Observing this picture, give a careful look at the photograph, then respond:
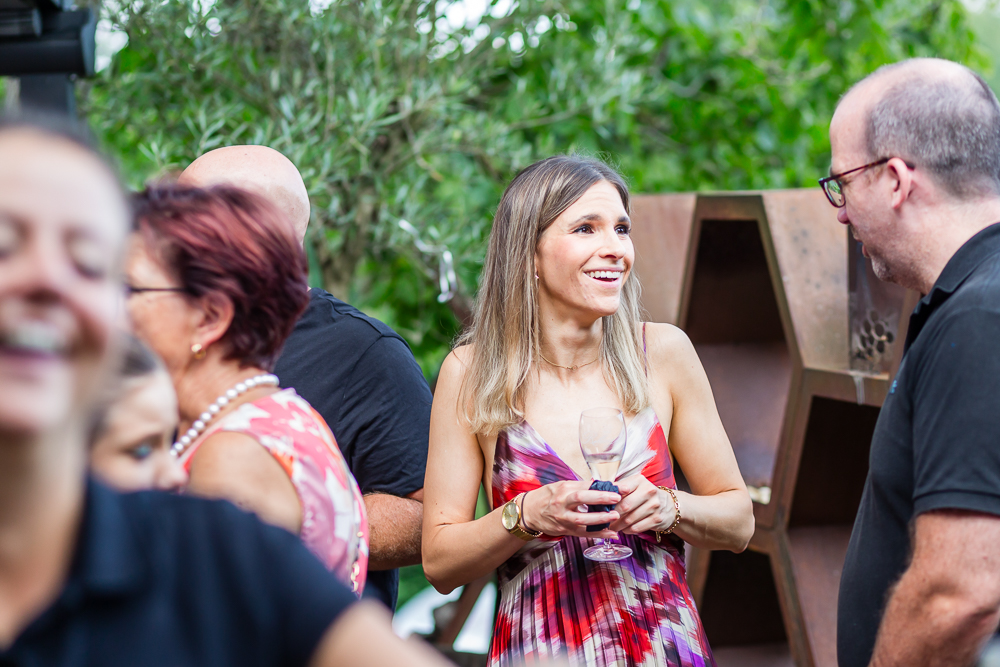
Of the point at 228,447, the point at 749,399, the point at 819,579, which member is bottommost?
the point at 819,579

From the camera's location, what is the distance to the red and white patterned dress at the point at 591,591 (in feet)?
5.70

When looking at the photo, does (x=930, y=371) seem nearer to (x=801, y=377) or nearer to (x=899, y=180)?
(x=899, y=180)

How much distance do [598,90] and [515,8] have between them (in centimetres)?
47

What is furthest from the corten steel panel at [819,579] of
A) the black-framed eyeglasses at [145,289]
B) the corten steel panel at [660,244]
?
the black-framed eyeglasses at [145,289]

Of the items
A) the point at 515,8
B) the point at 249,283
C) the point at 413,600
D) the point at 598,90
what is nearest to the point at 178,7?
the point at 515,8

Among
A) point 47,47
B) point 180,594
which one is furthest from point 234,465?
point 47,47

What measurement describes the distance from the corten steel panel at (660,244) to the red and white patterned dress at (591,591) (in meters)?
1.34

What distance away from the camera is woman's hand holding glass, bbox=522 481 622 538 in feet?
5.17

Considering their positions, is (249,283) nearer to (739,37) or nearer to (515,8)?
(515,8)

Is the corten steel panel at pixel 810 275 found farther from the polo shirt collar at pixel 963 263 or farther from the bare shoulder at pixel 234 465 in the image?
the bare shoulder at pixel 234 465

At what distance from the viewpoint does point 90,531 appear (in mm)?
651

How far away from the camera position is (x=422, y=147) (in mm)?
3443

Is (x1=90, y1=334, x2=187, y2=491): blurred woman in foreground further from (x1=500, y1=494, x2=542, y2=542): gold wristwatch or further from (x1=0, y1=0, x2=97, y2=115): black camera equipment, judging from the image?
(x1=0, y1=0, x2=97, y2=115): black camera equipment

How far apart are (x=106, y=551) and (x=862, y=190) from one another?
1.43m
